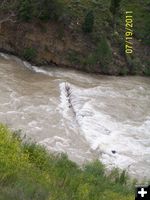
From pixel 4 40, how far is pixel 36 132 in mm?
11833

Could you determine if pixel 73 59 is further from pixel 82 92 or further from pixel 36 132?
pixel 36 132

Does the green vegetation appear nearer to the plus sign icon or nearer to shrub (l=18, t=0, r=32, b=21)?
the plus sign icon

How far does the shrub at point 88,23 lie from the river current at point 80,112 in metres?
3.21

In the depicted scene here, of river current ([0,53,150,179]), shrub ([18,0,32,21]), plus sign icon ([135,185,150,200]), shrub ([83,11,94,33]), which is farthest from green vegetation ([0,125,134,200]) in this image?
shrub ([83,11,94,33])

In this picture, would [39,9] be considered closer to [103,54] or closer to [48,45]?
[48,45]

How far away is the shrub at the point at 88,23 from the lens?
29.6m

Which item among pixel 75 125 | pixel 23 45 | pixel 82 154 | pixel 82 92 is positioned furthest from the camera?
pixel 23 45

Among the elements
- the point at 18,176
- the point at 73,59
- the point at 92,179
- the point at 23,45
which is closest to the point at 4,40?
the point at 23,45

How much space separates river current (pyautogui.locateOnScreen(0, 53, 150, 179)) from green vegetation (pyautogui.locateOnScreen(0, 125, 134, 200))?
227 inches

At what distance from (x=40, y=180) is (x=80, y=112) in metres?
13.0

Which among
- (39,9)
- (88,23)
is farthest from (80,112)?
(39,9)

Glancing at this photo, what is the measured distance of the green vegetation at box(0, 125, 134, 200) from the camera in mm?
7219

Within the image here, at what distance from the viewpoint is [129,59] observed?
30.2 meters

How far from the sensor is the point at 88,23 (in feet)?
97.6
